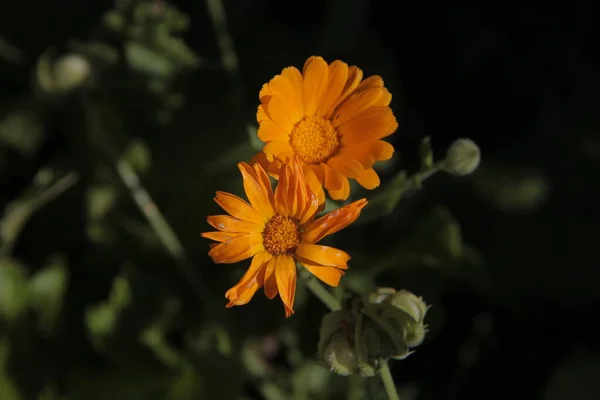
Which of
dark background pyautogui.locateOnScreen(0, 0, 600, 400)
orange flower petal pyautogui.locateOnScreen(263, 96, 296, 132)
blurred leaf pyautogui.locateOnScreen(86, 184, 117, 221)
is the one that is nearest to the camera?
orange flower petal pyautogui.locateOnScreen(263, 96, 296, 132)

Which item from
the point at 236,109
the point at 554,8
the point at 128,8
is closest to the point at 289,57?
the point at 236,109

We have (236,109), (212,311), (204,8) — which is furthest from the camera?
(204,8)

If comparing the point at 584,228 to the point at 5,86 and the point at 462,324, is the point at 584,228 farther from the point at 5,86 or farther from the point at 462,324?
the point at 5,86

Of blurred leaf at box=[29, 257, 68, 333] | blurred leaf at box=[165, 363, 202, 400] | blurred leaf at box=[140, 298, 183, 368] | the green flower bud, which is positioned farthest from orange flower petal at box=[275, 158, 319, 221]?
blurred leaf at box=[29, 257, 68, 333]

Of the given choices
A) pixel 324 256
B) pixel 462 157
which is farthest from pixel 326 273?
pixel 462 157

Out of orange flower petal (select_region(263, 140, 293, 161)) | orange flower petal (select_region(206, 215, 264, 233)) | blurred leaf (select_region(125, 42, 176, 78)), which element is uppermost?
blurred leaf (select_region(125, 42, 176, 78))

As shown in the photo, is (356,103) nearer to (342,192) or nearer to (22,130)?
(342,192)

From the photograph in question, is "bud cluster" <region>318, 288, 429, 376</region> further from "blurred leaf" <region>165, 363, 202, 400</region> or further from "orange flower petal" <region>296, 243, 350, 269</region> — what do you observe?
"blurred leaf" <region>165, 363, 202, 400</region>
